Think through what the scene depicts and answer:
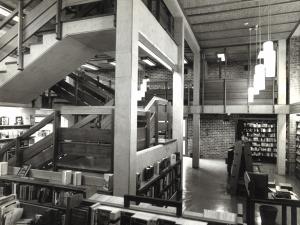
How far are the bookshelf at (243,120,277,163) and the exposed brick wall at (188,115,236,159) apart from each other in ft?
3.51

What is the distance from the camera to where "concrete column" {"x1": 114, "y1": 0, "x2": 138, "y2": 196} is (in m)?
3.71

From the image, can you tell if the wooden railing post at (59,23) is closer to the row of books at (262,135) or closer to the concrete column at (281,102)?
the concrete column at (281,102)

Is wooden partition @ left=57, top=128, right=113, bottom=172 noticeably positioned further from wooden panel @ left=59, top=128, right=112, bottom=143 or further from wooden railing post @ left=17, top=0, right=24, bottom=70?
wooden railing post @ left=17, top=0, right=24, bottom=70

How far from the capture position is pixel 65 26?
14.9 feet

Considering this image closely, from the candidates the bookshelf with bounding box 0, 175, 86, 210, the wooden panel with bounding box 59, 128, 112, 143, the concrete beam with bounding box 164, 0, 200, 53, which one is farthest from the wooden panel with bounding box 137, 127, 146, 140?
the concrete beam with bounding box 164, 0, 200, 53

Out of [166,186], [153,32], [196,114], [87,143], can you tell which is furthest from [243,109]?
[87,143]

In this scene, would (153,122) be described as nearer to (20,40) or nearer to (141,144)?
(141,144)

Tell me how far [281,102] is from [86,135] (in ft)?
30.1

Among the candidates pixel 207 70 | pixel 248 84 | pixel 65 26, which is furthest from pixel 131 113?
pixel 207 70

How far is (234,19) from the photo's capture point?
8375mm

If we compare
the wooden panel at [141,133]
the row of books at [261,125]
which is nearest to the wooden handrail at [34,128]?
the wooden panel at [141,133]

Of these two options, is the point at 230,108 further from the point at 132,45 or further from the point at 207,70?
the point at 132,45

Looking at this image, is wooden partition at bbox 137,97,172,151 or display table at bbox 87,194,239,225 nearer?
display table at bbox 87,194,239,225

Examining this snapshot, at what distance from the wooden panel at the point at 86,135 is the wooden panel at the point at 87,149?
0.08 metres
